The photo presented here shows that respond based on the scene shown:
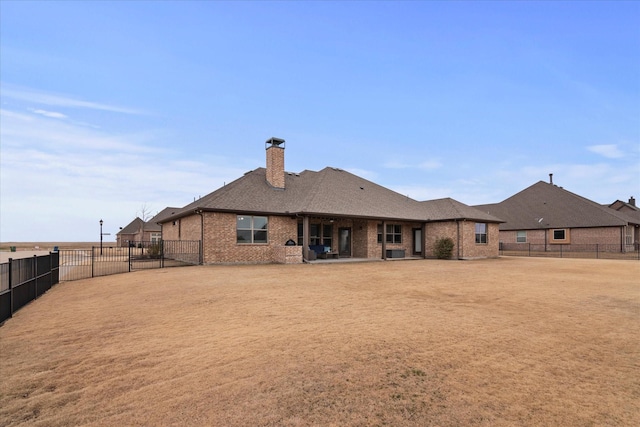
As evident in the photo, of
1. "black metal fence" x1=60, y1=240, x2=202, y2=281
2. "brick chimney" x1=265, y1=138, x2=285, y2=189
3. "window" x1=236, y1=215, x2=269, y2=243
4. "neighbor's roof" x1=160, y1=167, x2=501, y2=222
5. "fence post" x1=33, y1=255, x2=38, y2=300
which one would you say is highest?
"brick chimney" x1=265, y1=138, x2=285, y2=189

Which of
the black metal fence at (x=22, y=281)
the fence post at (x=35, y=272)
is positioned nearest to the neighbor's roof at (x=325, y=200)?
the black metal fence at (x=22, y=281)

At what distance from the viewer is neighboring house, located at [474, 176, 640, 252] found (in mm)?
31797

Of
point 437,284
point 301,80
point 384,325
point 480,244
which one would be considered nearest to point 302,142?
point 301,80

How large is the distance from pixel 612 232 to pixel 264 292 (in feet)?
123

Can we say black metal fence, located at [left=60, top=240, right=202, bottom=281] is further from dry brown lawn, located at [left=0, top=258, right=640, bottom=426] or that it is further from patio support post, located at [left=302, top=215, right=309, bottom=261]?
dry brown lawn, located at [left=0, top=258, right=640, bottom=426]

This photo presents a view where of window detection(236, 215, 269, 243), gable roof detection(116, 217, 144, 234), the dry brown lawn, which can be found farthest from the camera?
gable roof detection(116, 217, 144, 234)

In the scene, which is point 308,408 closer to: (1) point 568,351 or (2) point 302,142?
(1) point 568,351

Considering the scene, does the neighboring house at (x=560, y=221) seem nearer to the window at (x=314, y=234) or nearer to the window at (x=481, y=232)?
the window at (x=481, y=232)

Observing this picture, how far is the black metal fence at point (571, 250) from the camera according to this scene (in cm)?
2997

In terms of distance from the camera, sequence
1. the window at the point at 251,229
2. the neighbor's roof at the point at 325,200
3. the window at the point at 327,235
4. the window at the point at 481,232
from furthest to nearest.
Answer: the window at the point at 481,232 < the window at the point at 327,235 < the neighbor's roof at the point at 325,200 < the window at the point at 251,229

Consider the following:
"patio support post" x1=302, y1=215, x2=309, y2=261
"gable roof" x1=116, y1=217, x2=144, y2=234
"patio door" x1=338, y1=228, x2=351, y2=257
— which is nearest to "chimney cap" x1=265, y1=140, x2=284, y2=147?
"patio support post" x1=302, y1=215, x2=309, y2=261

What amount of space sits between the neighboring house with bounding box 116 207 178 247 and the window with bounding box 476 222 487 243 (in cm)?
3984

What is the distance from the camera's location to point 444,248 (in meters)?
24.1

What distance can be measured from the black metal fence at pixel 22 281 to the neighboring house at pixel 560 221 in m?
41.3
